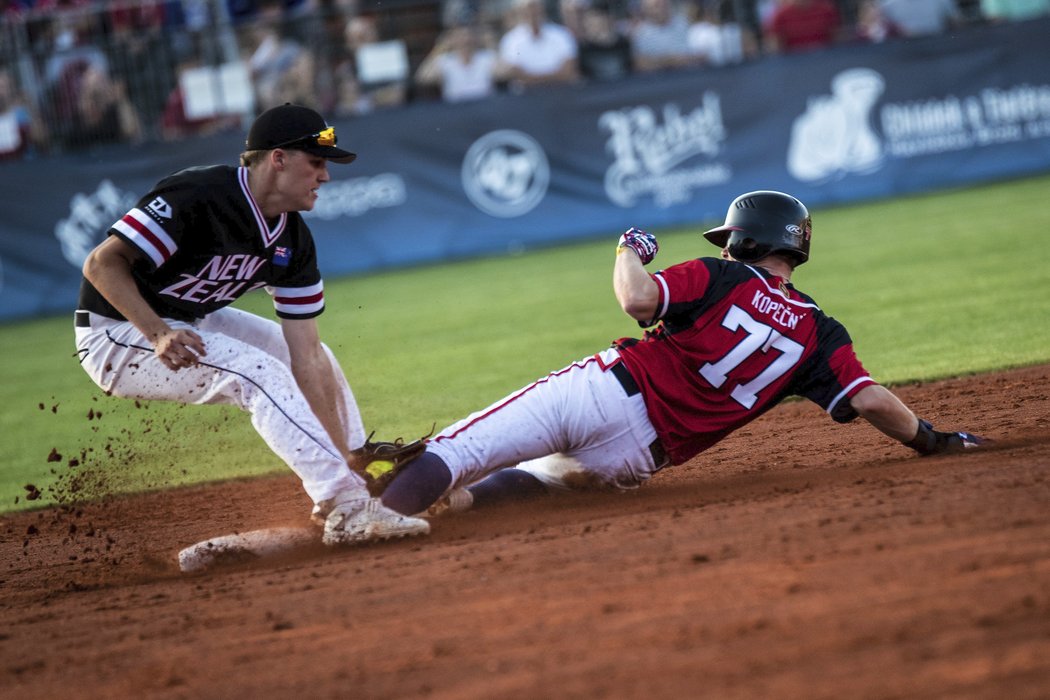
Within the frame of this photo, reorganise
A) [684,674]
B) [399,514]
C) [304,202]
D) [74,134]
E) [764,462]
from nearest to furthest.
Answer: [684,674] → [399,514] → [304,202] → [764,462] → [74,134]

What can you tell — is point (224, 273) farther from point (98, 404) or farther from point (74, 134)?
point (74, 134)

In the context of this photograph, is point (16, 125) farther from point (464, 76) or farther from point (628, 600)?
point (628, 600)

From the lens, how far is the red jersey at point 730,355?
17.5 ft

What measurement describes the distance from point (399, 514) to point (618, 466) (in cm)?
99

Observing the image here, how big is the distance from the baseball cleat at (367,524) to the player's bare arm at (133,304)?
35.2 inches

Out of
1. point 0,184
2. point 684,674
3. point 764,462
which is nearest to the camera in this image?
point 684,674

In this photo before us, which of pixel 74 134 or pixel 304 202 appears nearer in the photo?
pixel 304 202

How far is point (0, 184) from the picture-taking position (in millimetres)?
16688

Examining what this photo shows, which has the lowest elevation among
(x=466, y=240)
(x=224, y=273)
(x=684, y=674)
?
(x=466, y=240)

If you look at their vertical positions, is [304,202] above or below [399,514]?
above

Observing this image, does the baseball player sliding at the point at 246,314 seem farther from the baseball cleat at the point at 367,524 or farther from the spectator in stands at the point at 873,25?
the spectator in stands at the point at 873,25

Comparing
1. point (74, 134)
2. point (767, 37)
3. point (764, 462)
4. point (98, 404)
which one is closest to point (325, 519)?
point (764, 462)

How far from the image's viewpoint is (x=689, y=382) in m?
5.48

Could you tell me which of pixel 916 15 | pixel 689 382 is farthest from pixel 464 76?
pixel 689 382
